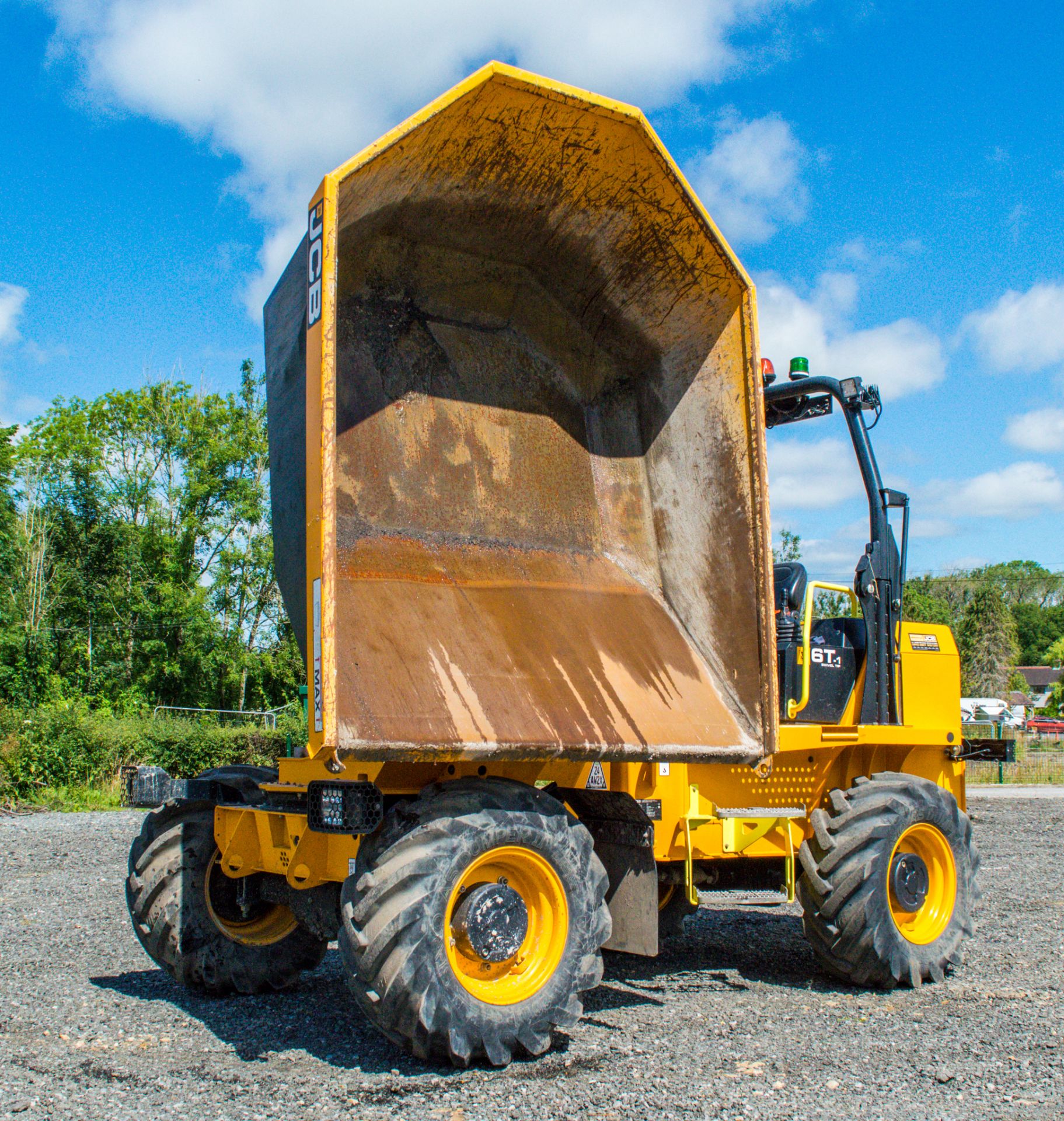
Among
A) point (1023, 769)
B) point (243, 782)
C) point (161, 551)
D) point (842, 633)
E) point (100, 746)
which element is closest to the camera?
point (243, 782)

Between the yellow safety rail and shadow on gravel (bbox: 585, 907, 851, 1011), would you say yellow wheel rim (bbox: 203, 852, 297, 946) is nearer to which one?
shadow on gravel (bbox: 585, 907, 851, 1011)

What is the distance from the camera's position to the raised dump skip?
15.6 ft

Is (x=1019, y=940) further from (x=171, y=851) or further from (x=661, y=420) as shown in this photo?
(x=171, y=851)

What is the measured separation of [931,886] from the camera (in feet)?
21.2

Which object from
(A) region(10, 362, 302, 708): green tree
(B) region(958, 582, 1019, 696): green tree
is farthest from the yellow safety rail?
(B) region(958, 582, 1019, 696): green tree

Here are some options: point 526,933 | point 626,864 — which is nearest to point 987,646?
point 626,864

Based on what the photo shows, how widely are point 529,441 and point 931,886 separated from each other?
351 centimetres

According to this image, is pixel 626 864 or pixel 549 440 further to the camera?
pixel 549 440

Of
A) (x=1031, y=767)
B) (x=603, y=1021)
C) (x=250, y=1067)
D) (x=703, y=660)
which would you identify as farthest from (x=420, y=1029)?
(x=1031, y=767)

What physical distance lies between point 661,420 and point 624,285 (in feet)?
2.60

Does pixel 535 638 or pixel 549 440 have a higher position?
pixel 549 440

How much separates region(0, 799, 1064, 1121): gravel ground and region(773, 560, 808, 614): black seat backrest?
7.08 ft

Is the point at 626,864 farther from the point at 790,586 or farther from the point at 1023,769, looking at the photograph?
the point at 1023,769

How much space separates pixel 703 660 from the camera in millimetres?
5844
